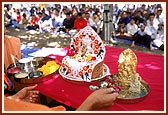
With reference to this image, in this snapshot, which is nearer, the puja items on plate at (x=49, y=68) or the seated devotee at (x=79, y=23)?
the puja items on plate at (x=49, y=68)

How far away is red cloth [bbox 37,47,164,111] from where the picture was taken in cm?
186

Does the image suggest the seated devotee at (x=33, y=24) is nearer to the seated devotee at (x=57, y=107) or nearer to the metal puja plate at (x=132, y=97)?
the seated devotee at (x=57, y=107)

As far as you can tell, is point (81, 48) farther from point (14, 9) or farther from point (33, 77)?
point (14, 9)

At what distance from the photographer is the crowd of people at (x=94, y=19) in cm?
498

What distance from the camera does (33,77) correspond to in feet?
7.21

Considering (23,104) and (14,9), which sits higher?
(14,9)

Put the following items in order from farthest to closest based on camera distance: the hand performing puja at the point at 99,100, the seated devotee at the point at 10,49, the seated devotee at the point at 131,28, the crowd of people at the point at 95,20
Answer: the seated devotee at the point at 131,28
the crowd of people at the point at 95,20
the seated devotee at the point at 10,49
the hand performing puja at the point at 99,100

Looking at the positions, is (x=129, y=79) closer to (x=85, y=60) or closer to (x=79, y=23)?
(x=85, y=60)

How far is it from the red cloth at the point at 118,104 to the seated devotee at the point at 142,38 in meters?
2.29

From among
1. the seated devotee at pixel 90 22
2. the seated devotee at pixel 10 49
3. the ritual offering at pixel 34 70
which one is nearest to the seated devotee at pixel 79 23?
the seated devotee at pixel 90 22

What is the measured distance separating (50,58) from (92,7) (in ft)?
13.3

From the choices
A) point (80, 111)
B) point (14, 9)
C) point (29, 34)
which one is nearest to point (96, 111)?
point (80, 111)

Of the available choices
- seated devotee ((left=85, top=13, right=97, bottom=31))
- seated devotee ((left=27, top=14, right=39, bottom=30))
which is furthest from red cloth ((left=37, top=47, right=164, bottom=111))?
seated devotee ((left=27, top=14, right=39, bottom=30))

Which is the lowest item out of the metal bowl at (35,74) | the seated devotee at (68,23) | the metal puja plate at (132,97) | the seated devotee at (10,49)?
the metal puja plate at (132,97)
